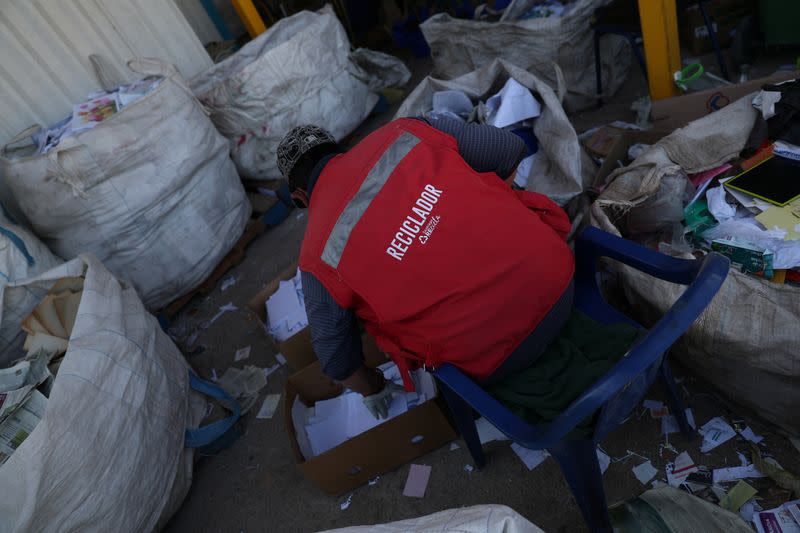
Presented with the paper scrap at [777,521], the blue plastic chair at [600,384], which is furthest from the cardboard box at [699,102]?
the paper scrap at [777,521]

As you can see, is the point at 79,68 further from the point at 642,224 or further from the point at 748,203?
the point at 748,203

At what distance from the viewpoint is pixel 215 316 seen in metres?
3.04

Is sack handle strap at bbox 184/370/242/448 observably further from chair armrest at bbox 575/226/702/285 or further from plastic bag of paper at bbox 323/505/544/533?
chair armrest at bbox 575/226/702/285

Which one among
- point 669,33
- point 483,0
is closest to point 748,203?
point 669,33

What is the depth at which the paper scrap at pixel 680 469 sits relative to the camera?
1544mm

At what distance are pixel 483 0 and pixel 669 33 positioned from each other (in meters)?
2.19

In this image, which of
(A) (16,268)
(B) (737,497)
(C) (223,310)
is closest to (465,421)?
(B) (737,497)

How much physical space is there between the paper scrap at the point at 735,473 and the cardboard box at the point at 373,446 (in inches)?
34.1

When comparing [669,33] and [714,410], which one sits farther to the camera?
[669,33]

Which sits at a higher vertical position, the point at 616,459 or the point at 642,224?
the point at 642,224

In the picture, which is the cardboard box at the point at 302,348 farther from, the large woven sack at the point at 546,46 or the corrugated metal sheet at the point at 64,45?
the large woven sack at the point at 546,46

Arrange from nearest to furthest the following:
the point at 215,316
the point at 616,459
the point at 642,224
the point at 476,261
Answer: the point at 476,261
the point at 616,459
the point at 642,224
the point at 215,316

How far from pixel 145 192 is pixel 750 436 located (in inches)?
116

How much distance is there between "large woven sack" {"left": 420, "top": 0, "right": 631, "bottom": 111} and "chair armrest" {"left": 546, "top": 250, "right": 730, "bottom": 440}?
7.66ft
